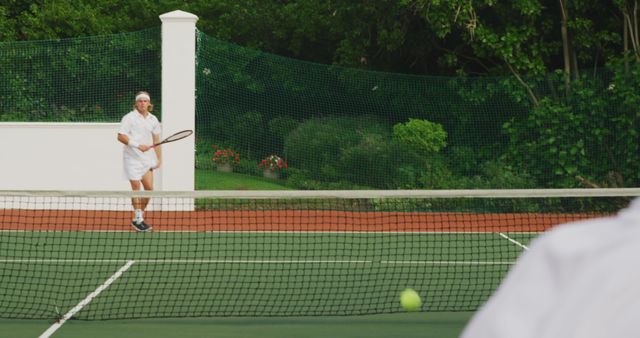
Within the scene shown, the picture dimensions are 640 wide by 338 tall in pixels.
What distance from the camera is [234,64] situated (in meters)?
12.6

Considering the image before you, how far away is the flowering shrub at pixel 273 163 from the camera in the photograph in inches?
503

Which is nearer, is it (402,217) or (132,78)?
(402,217)

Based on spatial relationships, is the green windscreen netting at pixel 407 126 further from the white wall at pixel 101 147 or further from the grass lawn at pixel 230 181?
the white wall at pixel 101 147

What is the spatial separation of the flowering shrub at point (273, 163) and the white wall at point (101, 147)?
132 centimetres

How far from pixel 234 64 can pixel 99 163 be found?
2157 mm

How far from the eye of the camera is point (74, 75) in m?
12.9

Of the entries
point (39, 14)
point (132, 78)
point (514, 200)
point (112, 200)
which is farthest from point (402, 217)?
point (39, 14)

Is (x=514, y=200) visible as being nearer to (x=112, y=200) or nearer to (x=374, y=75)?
(x=374, y=75)

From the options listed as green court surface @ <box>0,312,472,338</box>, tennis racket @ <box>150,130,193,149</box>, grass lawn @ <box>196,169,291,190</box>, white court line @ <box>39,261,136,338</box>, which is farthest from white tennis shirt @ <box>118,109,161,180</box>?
green court surface @ <box>0,312,472,338</box>

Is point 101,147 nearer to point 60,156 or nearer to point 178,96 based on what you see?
point 60,156

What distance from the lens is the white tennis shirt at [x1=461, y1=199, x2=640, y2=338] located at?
0.37m

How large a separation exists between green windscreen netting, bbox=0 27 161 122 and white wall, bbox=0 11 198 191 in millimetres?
512

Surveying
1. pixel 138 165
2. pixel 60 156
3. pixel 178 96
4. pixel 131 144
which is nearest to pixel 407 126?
pixel 178 96

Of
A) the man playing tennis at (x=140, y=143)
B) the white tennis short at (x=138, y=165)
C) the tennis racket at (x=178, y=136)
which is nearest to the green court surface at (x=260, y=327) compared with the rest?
the man playing tennis at (x=140, y=143)
